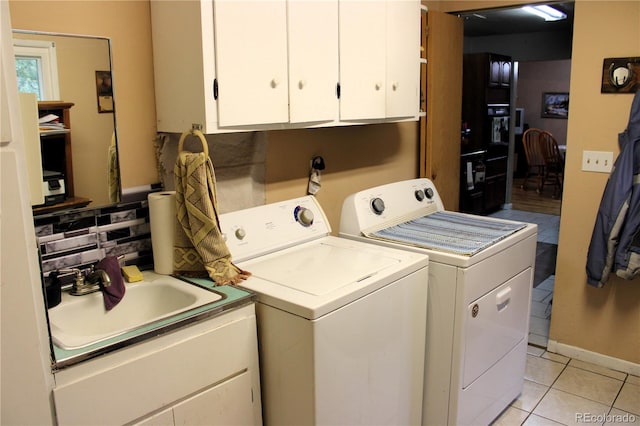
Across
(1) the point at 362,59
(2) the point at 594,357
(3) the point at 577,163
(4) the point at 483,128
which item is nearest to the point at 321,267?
(1) the point at 362,59

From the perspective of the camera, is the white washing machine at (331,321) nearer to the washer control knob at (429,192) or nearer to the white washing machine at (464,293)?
the white washing machine at (464,293)

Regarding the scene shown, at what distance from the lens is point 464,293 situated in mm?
2098

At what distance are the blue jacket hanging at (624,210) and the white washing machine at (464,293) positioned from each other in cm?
46

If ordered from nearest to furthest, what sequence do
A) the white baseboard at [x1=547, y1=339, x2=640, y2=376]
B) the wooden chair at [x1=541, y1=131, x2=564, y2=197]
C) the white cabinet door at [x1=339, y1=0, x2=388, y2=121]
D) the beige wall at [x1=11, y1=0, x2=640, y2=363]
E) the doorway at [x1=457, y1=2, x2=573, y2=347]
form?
the white cabinet door at [x1=339, y1=0, x2=388, y2=121] → the beige wall at [x1=11, y1=0, x2=640, y2=363] → the white baseboard at [x1=547, y1=339, x2=640, y2=376] → the doorway at [x1=457, y1=2, x2=573, y2=347] → the wooden chair at [x1=541, y1=131, x2=564, y2=197]

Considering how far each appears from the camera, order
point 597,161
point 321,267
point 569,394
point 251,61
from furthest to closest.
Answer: point 597,161, point 569,394, point 321,267, point 251,61

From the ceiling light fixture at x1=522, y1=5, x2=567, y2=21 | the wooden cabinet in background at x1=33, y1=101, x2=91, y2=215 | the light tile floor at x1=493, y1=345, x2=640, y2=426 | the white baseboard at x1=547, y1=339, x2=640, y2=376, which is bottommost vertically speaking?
the light tile floor at x1=493, y1=345, x2=640, y2=426

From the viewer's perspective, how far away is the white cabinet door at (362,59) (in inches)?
89.8

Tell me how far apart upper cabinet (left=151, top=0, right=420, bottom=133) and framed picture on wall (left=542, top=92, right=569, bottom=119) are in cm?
808

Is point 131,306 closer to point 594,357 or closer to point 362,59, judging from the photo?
point 362,59

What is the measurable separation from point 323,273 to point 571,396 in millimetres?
1677

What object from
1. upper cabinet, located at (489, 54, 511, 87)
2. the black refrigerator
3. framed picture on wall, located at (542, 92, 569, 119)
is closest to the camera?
the black refrigerator

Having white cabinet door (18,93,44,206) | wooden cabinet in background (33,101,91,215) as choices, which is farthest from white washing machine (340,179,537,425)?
white cabinet door (18,93,44,206)

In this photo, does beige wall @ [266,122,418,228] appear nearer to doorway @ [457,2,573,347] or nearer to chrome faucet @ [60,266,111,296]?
chrome faucet @ [60,266,111,296]

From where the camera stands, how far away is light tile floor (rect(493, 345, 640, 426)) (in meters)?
2.54
